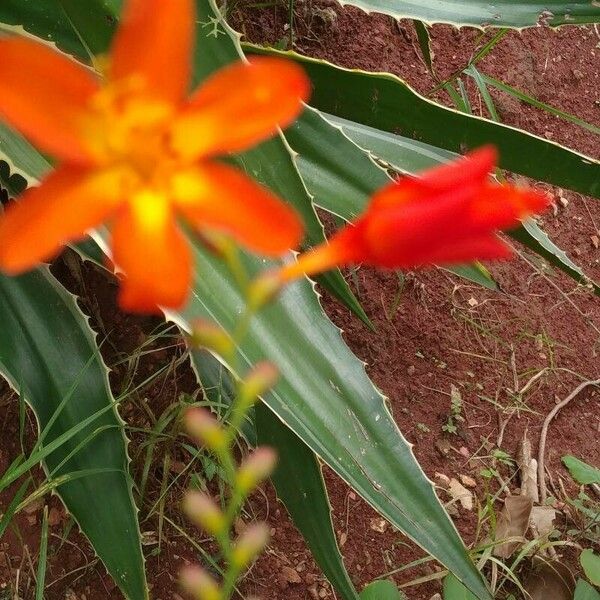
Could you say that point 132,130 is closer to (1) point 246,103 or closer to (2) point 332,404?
(1) point 246,103

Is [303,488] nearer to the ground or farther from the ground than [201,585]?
nearer to the ground

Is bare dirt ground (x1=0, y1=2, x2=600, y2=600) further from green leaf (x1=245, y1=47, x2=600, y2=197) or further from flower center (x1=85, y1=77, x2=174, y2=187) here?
flower center (x1=85, y1=77, x2=174, y2=187)

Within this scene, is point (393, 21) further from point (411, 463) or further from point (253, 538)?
point (253, 538)

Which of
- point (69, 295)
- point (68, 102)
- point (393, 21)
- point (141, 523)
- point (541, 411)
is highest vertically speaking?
point (68, 102)

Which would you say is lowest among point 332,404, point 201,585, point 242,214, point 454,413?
point 454,413

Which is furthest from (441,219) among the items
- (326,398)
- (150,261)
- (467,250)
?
(326,398)

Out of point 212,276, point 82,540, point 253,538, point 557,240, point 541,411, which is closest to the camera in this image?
point 253,538

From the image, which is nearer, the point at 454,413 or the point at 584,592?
→ the point at 584,592

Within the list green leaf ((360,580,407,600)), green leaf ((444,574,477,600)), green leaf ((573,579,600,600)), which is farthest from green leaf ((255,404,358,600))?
green leaf ((573,579,600,600))

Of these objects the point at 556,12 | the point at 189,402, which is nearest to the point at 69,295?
the point at 189,402
